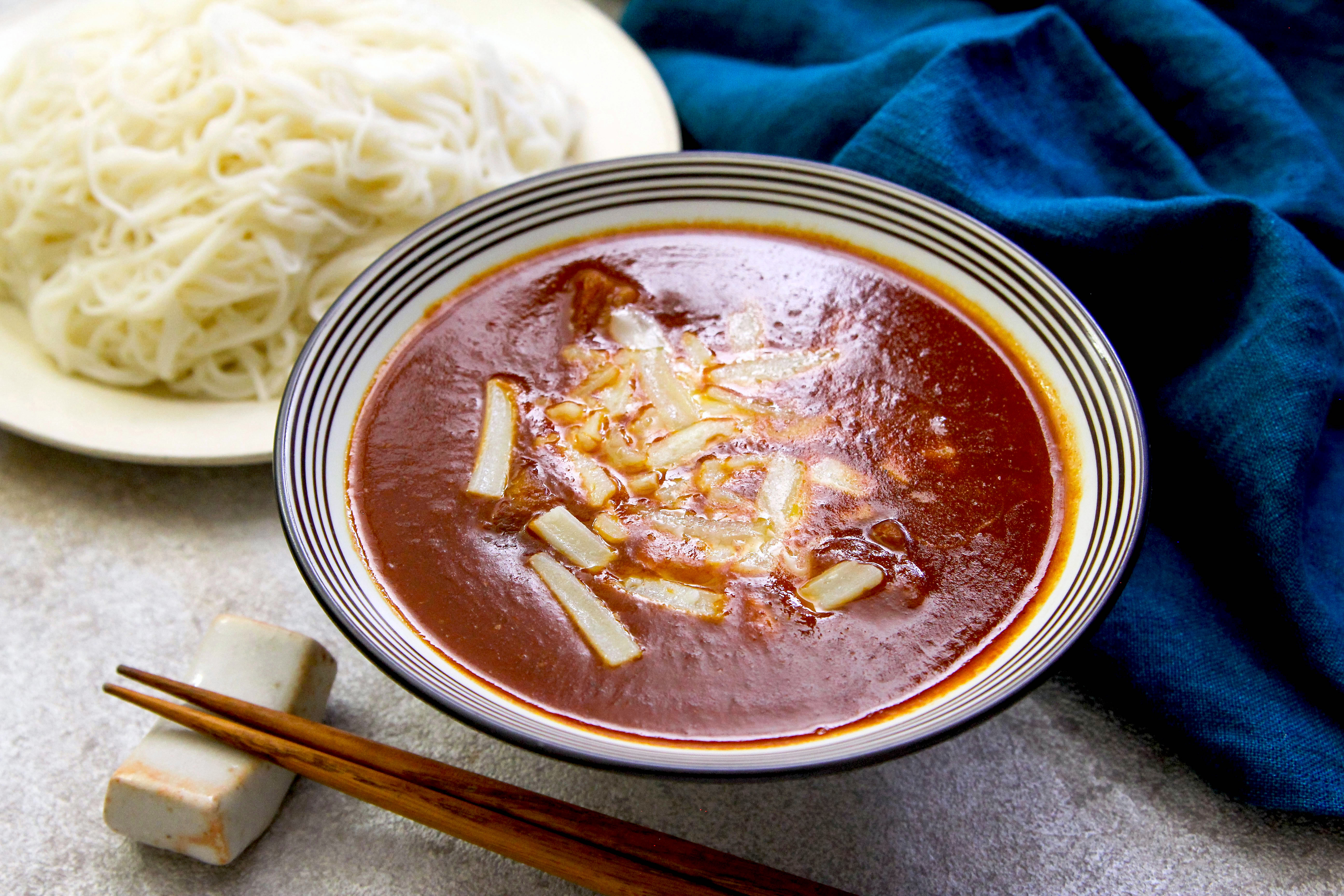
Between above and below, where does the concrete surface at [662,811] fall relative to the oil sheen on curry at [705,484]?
below

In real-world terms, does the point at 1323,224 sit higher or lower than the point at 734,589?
higher

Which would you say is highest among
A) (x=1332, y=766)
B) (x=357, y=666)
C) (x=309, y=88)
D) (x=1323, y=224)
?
(x=1323, y=224)

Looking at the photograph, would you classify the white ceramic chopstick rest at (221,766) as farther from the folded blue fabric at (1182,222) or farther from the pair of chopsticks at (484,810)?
the folded blue fabric at (1182,222)

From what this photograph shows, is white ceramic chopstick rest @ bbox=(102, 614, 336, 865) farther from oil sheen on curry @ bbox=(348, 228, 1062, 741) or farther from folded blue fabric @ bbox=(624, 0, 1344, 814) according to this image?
folded blue fabric @ bbox=(624, 0, 1344, 814)

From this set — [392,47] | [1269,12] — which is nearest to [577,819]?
[392,47]

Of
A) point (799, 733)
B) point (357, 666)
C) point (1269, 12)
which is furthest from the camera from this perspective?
point (1269, 12)

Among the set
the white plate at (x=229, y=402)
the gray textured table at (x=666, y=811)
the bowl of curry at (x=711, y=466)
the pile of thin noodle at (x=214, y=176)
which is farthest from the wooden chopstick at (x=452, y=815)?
the pile of thin noodle at (x=214, y=176)

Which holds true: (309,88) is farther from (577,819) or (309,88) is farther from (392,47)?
(577,819)
